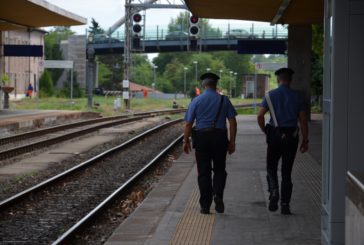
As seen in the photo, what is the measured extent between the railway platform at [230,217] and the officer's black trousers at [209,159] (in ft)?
0.93

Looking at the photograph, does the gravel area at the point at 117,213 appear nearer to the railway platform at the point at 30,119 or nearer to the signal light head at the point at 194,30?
the railway platform at the point at 30,119

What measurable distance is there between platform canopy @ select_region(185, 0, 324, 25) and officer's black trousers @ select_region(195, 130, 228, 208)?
854 cm

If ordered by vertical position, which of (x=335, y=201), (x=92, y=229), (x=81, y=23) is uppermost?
(x=81, y=23)

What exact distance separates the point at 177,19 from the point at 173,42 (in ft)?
323

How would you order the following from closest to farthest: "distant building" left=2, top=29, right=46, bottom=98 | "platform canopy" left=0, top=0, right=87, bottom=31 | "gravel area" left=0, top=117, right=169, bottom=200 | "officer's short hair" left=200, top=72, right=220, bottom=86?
"officer's short hair" left=200, top=72, right=220, bottom=86 < "gravel area" left=0, top=117, right=169, bottom=200 < "platform canopy" left=0, top=0, right=87, bottom=31 < "distant building" left=2, top=29, right=46, bottom=98

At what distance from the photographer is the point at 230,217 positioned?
9086 millimetres

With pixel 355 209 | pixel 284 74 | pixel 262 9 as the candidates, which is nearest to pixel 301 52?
pixel 262 9

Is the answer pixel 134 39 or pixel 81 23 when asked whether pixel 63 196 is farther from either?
pixel 81 23

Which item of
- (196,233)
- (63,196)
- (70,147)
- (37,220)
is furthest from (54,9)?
(196,233)

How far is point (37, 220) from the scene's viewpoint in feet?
32.9

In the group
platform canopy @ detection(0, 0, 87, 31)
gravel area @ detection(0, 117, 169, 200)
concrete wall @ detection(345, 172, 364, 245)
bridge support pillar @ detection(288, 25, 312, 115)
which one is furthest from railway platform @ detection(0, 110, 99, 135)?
concrete wall @ detection(345, 172, 364, 245)

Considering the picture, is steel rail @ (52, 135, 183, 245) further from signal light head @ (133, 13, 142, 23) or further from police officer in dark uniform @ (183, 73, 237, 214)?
signal light head @ (133, 13, 142, 23)

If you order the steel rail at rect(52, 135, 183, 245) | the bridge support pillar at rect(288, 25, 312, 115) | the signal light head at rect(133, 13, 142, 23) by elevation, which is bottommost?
the steel rail at rect(52, 135, 183, 245)

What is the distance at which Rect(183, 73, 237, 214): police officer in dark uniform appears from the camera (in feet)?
29.6
